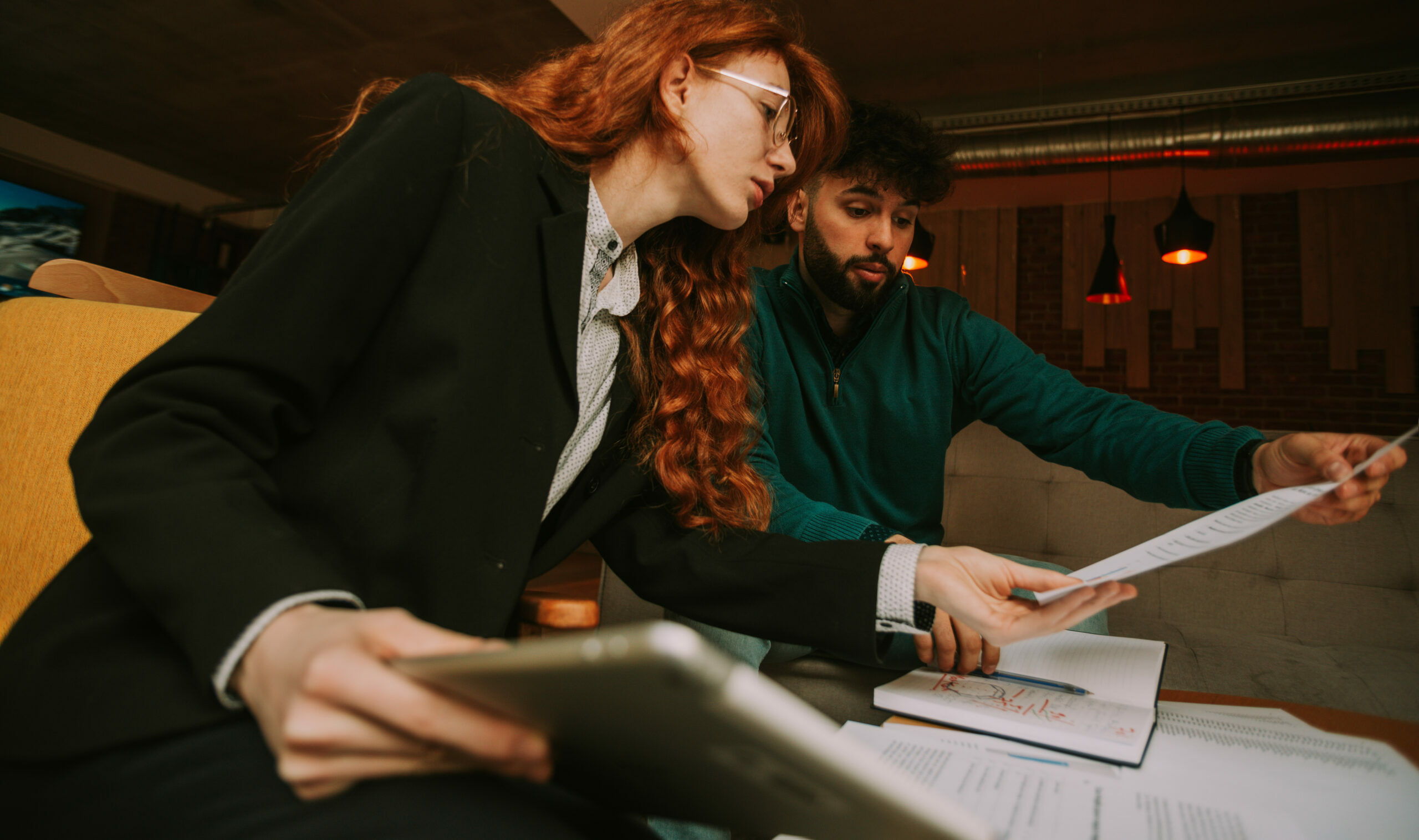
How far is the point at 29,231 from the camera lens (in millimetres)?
6922

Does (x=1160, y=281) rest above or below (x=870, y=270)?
above

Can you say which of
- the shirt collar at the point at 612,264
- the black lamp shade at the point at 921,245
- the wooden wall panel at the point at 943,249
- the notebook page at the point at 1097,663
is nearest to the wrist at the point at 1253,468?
the notebook page at the point at 1097,663

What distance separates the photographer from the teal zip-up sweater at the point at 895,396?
5.58 feet

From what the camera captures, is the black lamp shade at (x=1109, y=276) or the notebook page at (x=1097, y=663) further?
the black lamp shade at (x=1109, y=276)

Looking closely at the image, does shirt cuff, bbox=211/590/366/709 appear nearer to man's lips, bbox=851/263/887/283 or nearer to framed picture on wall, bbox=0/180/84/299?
man's lips, bbox=851/263/887/283

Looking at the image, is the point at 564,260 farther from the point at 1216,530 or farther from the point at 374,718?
the point at 1216,530

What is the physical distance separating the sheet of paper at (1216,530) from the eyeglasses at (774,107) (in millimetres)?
781

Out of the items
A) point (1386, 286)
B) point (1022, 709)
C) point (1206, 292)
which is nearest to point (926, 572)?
point (1022, 709)

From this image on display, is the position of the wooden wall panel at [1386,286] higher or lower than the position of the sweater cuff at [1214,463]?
higher

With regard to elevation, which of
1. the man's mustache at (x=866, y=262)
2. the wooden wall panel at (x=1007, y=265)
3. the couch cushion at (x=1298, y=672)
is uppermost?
the wooden wall panel at (x=1007, y=265)

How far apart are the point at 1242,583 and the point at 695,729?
241 cm

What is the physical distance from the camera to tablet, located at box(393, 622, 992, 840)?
260 mm

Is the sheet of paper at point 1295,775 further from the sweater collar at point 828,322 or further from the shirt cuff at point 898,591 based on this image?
the sweater collar at point 828,322

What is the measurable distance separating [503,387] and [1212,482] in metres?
1.05
